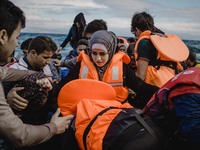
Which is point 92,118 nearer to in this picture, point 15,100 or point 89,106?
point 89,106

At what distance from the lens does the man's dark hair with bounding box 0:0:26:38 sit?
1.48 meters

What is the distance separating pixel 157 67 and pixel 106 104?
44.3 inches

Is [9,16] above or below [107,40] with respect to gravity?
above

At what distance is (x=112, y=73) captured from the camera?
113 inches

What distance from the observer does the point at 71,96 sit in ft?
8.11

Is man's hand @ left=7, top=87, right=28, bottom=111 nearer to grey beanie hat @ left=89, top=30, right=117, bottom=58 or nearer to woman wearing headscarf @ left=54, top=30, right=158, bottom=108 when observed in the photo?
woman wearing headscarf @ left=54, top=30, right=158, bottom=108

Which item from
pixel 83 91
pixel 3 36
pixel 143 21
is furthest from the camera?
pixel 143 21

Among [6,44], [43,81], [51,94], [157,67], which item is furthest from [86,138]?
[157,67]

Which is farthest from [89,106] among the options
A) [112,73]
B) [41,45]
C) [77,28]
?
[77,28]

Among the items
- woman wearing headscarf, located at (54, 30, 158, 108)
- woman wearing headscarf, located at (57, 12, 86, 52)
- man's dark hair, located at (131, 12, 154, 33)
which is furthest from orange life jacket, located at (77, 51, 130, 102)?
woman wearing headscarf, located at (57, 12, 86, 52)

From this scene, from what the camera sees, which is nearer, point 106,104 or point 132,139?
point 132,139

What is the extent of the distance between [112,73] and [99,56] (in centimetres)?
22

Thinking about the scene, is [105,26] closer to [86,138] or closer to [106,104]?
[106,104]

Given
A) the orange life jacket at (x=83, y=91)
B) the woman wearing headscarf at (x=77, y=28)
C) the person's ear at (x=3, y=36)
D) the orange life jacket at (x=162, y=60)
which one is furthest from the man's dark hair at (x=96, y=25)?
the person's ear at (x=3, y=36)
